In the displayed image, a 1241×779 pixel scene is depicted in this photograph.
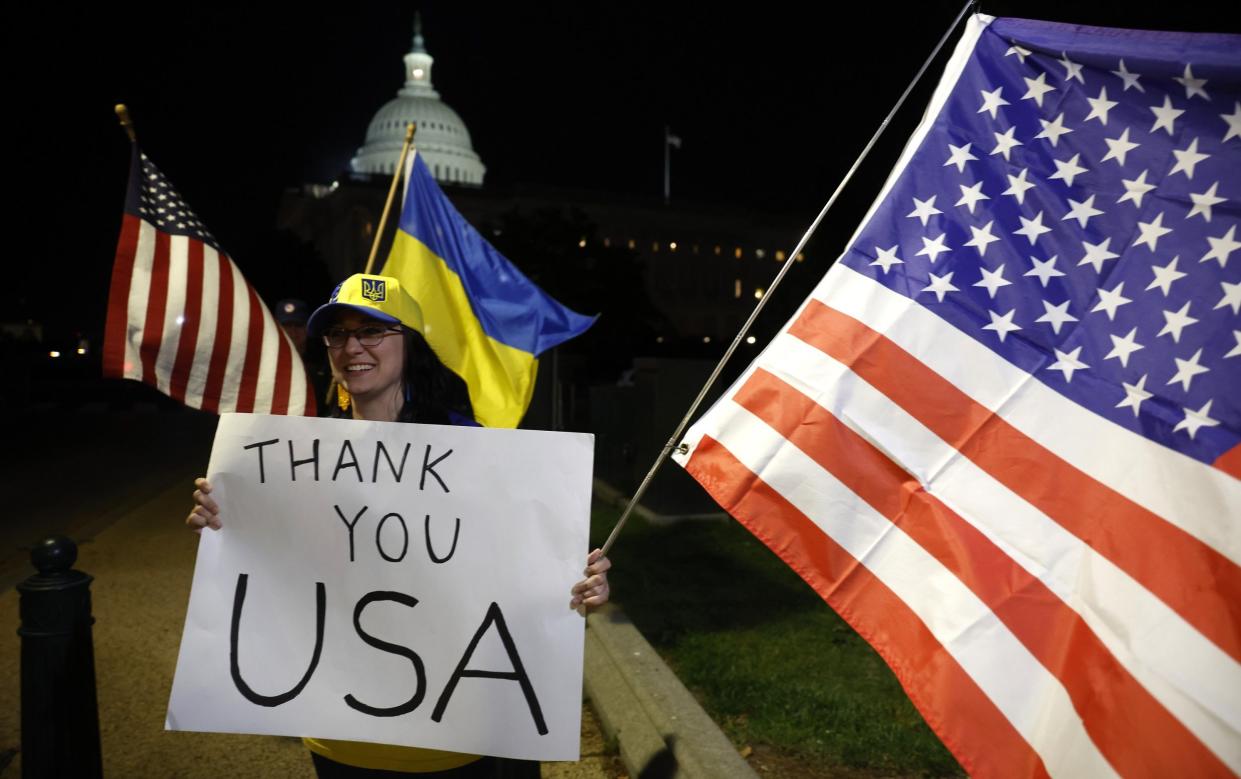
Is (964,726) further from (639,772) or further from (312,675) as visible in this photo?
(639,772)

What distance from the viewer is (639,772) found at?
3641 millimetres

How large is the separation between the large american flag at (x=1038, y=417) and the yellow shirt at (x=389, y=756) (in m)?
0.97

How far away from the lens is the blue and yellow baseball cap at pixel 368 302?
7.86ft

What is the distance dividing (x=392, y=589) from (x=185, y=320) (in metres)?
3.58

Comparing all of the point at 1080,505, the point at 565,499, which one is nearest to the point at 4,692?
the point at 565,499

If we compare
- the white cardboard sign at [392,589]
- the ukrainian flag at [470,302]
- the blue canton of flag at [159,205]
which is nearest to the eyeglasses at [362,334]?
the white cardboard sign at [392,589]

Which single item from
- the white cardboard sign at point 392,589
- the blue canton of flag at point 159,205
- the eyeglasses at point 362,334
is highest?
the blue canton of flag at point 159,205

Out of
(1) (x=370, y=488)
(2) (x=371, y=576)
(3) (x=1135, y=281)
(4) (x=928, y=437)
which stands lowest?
(2) (x=371, y=576)

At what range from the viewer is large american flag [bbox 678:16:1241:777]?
172 cm

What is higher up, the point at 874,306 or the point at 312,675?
the point at 874,306

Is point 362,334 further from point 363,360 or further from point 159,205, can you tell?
point 159,205

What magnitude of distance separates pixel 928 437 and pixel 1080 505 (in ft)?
1.19

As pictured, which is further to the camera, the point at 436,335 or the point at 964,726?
the point at 436,335

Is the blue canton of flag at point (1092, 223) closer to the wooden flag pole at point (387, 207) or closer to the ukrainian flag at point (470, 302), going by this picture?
the wooden flag pole at point (387, 207)
